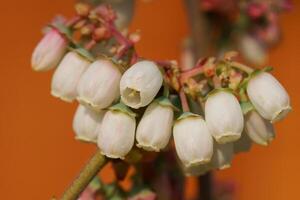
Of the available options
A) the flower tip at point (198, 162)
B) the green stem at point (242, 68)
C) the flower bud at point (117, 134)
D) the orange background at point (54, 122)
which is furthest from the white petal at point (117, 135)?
the orange background at point (54, 122)

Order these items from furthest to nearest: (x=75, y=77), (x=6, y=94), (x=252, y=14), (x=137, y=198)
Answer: (x=6, y=94), (x=252, y=14), (x=137, y=198), (x=75, y=77)

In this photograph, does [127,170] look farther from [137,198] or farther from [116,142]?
[116,142]

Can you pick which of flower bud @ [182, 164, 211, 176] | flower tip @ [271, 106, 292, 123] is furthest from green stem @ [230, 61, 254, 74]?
flower bud @ [182, 164, 211, 176]

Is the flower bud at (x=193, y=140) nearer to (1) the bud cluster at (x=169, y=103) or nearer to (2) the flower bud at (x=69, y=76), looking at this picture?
(1) the bud cluster at (x=169, y=103)

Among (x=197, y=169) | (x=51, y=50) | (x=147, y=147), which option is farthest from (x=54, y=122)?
(x=147, y=147)

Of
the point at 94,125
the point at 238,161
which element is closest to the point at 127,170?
the point at 94,125

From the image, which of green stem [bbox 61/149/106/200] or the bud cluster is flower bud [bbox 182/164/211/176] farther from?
green stem [bbox 61/149/106/200]
